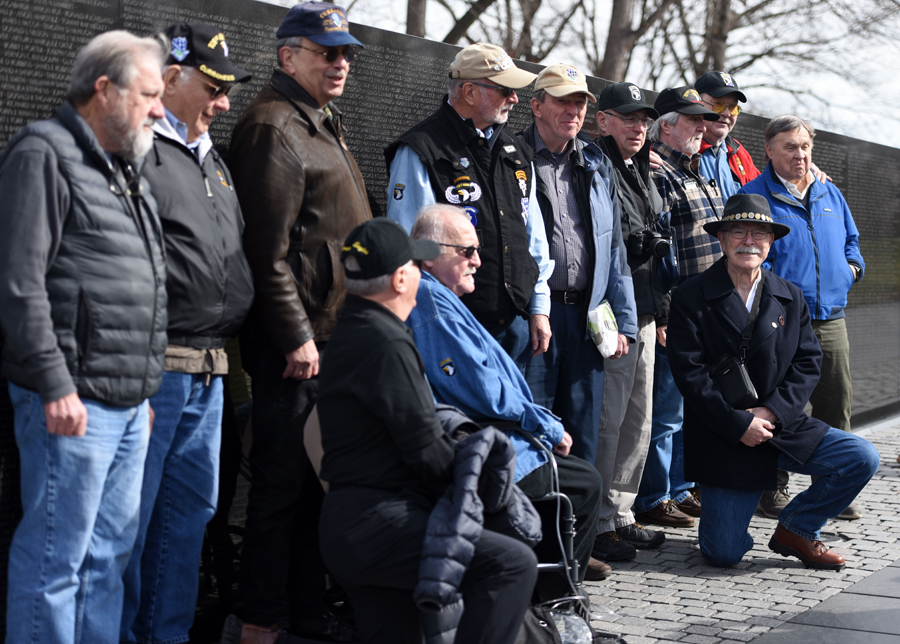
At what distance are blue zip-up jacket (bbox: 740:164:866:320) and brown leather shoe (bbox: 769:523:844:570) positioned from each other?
5.83 feet

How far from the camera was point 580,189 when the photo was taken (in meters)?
5.22

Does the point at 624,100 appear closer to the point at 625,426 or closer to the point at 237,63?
the point at 625,426

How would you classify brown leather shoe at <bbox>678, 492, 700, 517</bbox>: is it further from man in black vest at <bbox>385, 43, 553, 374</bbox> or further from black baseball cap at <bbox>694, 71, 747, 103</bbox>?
black baseball cap at <bbox>694, 71, 747, 103</bbox>

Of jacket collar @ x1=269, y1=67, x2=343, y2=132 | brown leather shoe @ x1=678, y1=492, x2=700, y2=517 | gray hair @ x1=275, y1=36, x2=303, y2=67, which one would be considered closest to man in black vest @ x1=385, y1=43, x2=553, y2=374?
jacket collar @ x1=269, y1=67, x2=343, y2=132

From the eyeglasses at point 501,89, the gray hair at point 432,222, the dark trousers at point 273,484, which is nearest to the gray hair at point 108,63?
the dark trousers at point 273,484

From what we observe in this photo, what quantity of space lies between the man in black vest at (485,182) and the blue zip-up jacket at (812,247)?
7.28 feet

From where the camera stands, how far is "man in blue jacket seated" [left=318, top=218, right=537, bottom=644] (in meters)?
3.02

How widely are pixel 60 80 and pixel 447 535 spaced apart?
2298mm

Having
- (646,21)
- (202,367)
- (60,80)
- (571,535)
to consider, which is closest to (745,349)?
(571,535)

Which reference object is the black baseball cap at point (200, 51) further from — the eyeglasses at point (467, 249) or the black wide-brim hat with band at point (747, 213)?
the black wide-brim hat with band at point (747, 213)

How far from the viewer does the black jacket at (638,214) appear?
5.58 metres

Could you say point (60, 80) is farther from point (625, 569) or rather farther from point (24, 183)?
point (625, 569)

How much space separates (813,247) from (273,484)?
4037 mm

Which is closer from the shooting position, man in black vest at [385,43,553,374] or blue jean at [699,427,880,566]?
man in black vest at [385,43,553,374]
